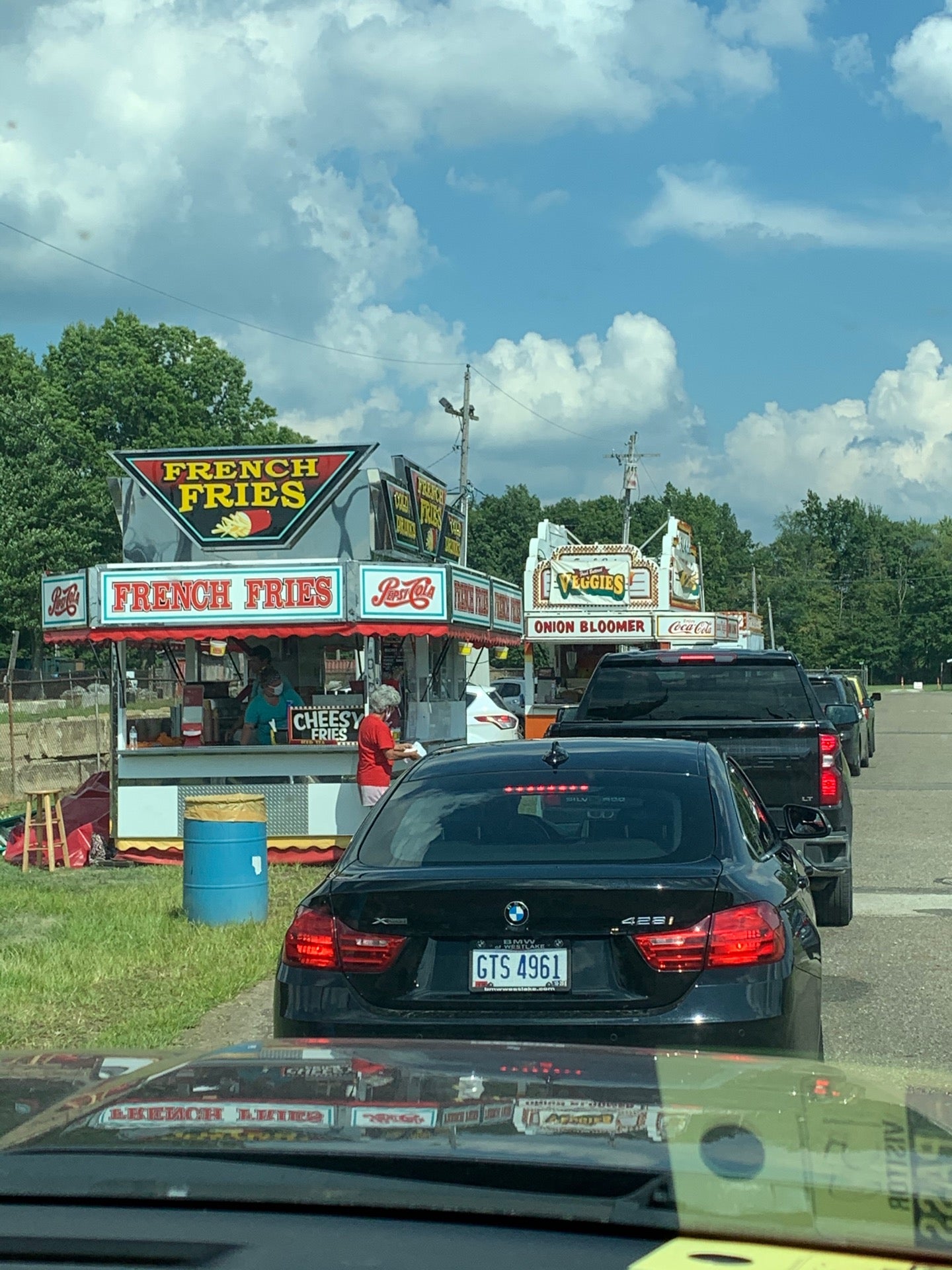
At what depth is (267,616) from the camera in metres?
14.2

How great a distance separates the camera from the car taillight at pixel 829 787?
970 cm

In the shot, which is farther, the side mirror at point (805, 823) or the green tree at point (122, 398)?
the green tree at point (122, 398)

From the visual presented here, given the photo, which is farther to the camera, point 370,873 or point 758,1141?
point 370,873

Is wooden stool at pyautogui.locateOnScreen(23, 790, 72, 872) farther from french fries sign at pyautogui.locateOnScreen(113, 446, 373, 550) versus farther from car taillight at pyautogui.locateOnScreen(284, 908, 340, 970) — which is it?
car taillight at pyautogui.locateOnScreen(284, 908, 340, 970)

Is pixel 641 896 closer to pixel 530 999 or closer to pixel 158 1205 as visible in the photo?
pixel 530 999

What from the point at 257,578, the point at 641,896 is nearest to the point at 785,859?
the point at 641,896

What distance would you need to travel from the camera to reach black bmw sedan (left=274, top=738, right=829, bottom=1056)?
4504 mm

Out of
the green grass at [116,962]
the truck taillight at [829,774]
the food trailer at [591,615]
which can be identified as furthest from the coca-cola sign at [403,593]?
the food trailer at [591,615]

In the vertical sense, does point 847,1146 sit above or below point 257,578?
below

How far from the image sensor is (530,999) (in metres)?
4.57

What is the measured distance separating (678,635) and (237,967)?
2634 centimetres

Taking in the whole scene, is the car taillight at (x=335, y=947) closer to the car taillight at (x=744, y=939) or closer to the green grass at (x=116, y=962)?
the car taillight at (x=744, y=939)

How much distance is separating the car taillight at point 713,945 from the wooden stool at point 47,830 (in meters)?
10.3

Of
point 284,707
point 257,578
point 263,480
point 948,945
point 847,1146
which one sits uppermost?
point 263,480
